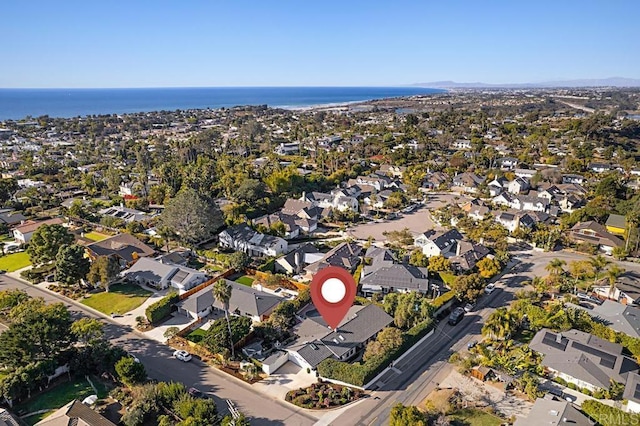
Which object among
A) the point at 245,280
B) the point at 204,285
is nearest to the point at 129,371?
the point at 204,285

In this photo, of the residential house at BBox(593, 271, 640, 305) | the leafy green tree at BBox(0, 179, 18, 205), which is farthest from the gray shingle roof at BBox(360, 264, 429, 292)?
the leafy green tree at BBox(0, 179, 18, 205)

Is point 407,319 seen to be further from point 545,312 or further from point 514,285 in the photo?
point 514,285

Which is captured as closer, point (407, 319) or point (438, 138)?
point (407, 319)

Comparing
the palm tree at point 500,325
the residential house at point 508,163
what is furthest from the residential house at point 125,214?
the residential house at point 508,163

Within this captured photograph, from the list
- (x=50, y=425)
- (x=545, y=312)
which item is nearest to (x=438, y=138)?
(x=545, y=312)

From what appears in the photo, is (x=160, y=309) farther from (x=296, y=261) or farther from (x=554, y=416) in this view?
(x=554, y=416)

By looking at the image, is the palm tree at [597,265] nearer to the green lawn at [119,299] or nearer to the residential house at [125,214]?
the green lawn at [119,299]

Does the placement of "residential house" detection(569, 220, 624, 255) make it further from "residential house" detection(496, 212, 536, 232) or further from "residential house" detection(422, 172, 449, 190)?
"residential house" detection(422, 172, 449, 190)
